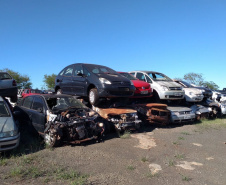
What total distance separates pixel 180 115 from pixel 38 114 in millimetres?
6029

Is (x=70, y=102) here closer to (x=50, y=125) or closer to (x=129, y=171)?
(x=50, y=125)

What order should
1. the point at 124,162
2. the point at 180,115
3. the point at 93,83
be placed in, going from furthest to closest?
the point at 180,115
the point at 93,83
the point at 124,162

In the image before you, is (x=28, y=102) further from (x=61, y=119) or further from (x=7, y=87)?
(x=61, y=119)

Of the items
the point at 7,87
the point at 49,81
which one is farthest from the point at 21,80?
the point at 7,87

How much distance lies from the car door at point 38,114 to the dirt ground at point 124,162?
522 mm

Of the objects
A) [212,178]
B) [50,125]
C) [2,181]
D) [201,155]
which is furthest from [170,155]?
[2,181]

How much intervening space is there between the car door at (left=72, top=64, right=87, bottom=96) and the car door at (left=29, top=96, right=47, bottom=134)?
1.70 m

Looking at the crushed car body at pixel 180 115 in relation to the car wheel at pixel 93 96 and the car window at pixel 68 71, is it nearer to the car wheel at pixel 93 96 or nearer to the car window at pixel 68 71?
the car wheel at pixel 93 96

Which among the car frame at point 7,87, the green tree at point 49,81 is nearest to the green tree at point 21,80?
the green tree at point 49,81

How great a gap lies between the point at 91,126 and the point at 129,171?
2.17m

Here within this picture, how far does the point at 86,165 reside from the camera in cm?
474

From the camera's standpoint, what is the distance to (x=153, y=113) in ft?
28.3

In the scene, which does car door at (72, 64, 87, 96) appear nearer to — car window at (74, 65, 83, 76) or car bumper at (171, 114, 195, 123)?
car window at (74, 65, 83, 76)

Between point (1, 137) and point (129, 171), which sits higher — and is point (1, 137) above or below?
above
